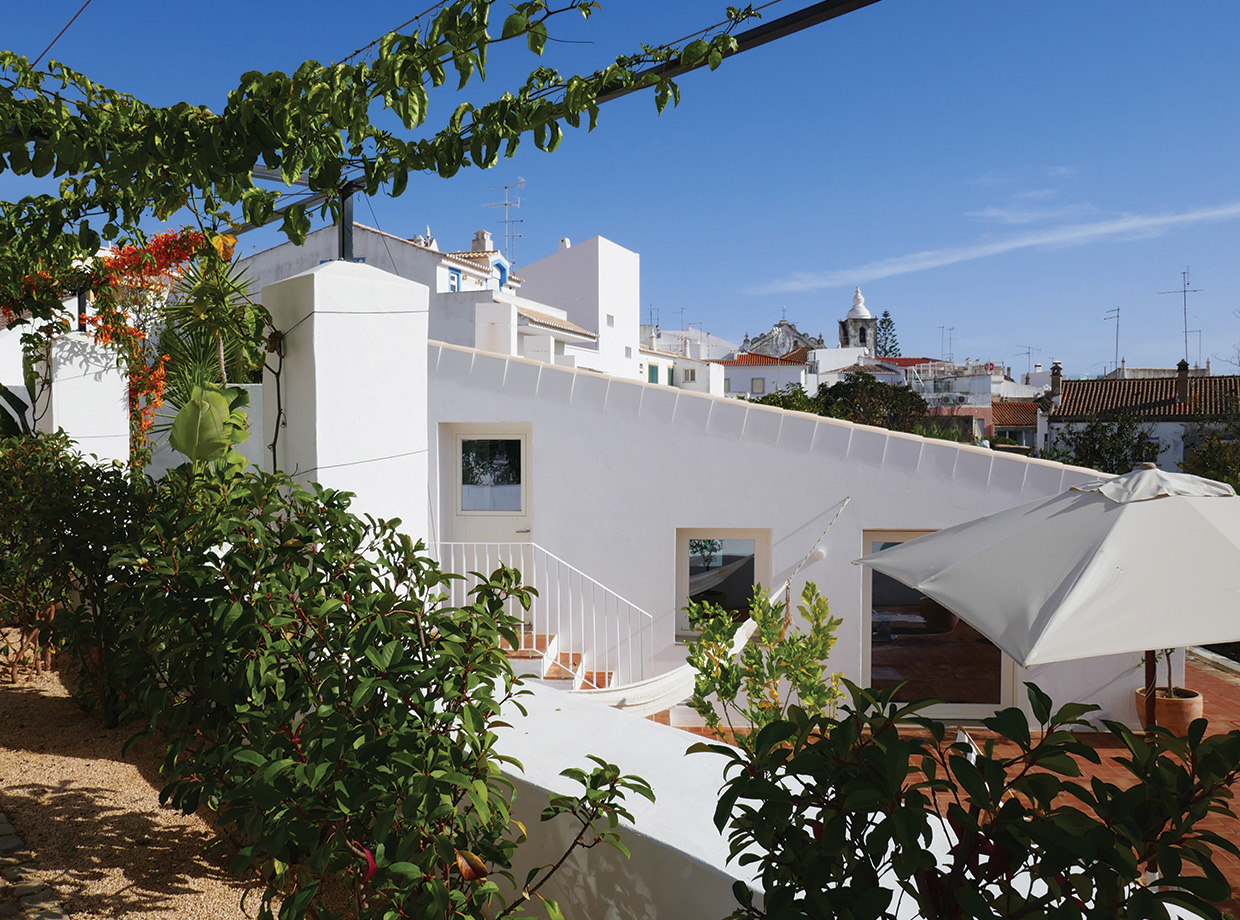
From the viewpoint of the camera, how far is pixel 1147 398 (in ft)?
130

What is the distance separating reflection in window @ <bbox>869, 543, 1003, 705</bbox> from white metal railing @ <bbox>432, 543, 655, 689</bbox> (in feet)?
8.61

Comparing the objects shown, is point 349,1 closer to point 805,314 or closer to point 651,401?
point 651,401

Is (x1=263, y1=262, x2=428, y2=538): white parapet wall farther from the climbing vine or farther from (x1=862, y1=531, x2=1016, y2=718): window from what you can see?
(x1=862, y1=531, x2=1016, y2=718): window

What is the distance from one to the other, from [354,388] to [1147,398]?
148 feet

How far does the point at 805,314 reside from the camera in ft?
243

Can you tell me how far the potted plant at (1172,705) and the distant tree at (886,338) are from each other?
258 ft

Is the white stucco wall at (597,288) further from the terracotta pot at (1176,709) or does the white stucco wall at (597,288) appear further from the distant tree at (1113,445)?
the terracotta pot at (1176,709)

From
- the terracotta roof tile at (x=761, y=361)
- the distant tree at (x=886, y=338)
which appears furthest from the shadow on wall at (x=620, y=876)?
the distant tree at (x=886, y=338)

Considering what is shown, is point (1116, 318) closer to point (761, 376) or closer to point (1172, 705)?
point (761, 376)

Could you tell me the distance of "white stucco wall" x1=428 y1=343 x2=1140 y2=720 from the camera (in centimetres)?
855

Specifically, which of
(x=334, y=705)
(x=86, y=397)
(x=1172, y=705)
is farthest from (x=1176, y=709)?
(x=86, y=397)

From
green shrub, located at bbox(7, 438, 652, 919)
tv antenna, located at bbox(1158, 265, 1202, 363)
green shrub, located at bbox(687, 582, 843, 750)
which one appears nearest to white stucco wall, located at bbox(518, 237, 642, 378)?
green shrub, located at bbox(687, 582, 843, 750)

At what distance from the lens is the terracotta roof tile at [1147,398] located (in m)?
36.5

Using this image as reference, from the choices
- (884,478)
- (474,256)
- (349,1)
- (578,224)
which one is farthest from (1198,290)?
(349,1)
